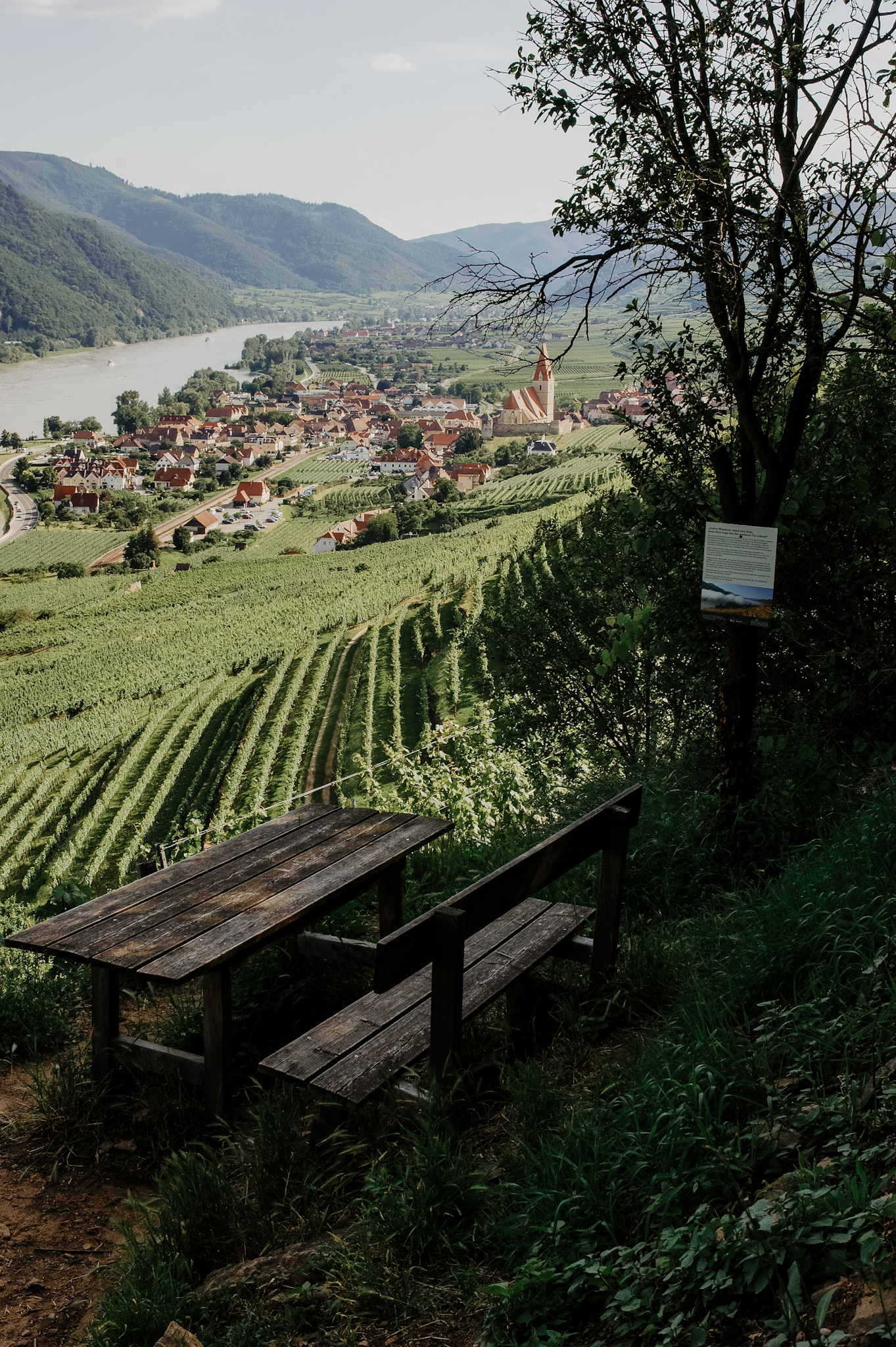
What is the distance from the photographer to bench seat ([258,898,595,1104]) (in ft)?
7.35

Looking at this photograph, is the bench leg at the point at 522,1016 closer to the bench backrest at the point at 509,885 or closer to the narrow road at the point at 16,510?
the bench backrest at the point at 509,885

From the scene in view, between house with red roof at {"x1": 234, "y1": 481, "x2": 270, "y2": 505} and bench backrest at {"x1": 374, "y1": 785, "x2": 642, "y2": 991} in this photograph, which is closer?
bench backrest at {"x1": 374, "y1": 785, "x2": 642, "y2": 991}

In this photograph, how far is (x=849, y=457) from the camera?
151 inches

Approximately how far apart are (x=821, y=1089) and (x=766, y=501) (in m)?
2.12

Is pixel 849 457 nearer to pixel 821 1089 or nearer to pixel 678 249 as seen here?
pixel 678 249

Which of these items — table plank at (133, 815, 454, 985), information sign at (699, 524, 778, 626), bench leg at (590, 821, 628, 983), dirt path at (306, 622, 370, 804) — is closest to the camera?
table plank at (133, 815, 454, 985)

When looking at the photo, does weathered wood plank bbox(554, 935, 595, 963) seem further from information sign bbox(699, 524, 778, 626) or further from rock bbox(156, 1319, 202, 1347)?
rock bbox(156, 1319, 202, 1347)

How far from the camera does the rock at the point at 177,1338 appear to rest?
5.25 ft

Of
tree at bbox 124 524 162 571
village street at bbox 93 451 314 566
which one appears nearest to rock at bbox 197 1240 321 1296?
tree at bbox 124 524 162 571

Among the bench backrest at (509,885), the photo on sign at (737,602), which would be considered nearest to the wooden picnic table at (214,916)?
the bench backrest at (509,885)

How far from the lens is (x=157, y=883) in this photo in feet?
9.32

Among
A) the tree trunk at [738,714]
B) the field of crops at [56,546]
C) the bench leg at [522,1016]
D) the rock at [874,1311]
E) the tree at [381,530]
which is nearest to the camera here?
the rock at [874,1311]

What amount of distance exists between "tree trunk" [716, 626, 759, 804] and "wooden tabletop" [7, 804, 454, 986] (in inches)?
43.9

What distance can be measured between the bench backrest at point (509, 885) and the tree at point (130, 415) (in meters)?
142
